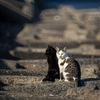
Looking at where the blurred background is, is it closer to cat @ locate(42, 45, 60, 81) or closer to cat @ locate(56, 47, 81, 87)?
cat @ locate(42, 45, 60, 81)

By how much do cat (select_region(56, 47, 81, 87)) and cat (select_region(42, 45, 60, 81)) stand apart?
9 cm

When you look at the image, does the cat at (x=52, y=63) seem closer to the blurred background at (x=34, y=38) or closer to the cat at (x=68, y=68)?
the cat at (x=68, y=68)

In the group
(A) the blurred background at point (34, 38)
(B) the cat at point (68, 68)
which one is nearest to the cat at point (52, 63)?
(B) the cat at point (68, 68)

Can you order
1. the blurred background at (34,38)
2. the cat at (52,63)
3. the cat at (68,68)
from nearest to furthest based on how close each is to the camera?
the cat at (68,68) < the cat at (52,63) < the blurred background at (34,38)

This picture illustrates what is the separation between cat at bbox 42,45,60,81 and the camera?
2.96m

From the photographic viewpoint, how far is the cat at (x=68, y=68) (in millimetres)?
2770

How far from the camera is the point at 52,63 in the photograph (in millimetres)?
3002

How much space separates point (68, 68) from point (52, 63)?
34cm

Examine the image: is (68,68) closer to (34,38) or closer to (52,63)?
(52,63)

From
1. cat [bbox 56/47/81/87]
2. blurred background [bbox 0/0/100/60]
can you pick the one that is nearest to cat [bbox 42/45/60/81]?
cat [bbox 56/47/81/87]

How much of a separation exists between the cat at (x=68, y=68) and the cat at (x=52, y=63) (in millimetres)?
94

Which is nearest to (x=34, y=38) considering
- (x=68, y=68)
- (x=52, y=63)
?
(x=52, y=63)

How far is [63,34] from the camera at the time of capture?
26.6 feet

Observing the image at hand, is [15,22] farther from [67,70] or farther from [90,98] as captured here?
[90,98]
